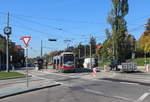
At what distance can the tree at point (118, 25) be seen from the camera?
59.6m

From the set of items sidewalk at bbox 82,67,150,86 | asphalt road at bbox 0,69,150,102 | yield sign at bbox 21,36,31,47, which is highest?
yield sign at bbox 21,36,31,47

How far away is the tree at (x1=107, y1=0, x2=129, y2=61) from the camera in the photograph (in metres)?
59.6

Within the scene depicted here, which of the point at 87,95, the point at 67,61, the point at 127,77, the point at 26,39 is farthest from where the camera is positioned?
the point at 67,61

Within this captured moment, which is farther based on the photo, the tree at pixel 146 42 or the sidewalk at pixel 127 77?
the tree at pixel 146 42

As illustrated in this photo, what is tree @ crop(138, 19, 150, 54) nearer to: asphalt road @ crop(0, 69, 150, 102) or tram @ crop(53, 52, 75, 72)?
tram @ crop(53, 52, 75, 72)

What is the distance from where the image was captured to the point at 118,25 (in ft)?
197

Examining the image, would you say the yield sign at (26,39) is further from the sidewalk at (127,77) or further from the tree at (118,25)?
the tree at (118,25)

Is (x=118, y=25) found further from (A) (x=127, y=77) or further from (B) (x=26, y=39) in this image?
(B) (x=26, y=39)

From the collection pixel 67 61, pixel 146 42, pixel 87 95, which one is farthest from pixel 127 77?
pixel 146 42

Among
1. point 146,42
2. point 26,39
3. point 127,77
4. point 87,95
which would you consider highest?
point 146,42

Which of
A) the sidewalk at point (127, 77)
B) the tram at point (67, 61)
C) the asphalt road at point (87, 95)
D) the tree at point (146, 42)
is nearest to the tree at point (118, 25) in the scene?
the tram at point (67, 61)

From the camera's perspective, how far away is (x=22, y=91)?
16.5 metres

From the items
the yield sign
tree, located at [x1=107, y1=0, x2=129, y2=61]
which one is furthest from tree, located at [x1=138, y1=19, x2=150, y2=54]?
the yield sign

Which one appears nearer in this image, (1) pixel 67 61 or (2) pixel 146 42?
(1) pixel 67 61
